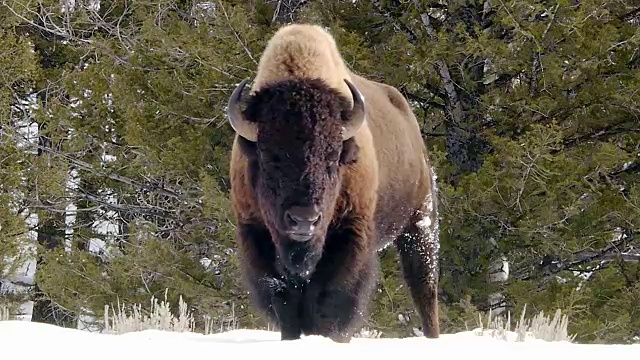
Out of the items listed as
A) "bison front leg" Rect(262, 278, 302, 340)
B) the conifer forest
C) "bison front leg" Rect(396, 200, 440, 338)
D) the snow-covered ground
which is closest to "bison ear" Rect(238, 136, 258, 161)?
"bison front leg" Rect(262, 278, 302, 340)

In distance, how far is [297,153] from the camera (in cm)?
479

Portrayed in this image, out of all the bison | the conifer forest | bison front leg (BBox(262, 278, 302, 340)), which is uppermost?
the bison

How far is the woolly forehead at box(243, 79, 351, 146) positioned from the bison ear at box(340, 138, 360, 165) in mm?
160

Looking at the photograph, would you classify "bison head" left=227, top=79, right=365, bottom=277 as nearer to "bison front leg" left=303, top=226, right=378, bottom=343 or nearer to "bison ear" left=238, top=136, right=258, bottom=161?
"bison ear" left=238, top=136, right=258, bottom=161

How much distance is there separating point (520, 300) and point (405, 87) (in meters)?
3.06

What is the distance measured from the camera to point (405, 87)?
11.1 meters

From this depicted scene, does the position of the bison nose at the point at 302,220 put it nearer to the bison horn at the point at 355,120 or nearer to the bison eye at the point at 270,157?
the bison eye at the point at 270,157

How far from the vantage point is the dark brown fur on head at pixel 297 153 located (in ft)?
15.6

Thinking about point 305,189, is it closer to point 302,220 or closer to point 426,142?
point 302,220

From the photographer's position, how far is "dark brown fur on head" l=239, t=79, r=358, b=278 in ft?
15.6

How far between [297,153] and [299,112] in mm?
249

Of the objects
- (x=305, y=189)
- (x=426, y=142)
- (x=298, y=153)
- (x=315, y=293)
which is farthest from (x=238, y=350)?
(x=426, y=142)

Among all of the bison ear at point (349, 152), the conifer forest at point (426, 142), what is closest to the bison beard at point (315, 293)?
the bison ear at point (349, 152)

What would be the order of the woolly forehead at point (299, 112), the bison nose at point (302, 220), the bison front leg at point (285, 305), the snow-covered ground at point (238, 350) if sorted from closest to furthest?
1. the snow-covered ground at point (238, 350)
2. the bison nose at point (302, 220)
3. the woolly forehead at point (299, 112)
4. the bison front leg at point (285, 305)
